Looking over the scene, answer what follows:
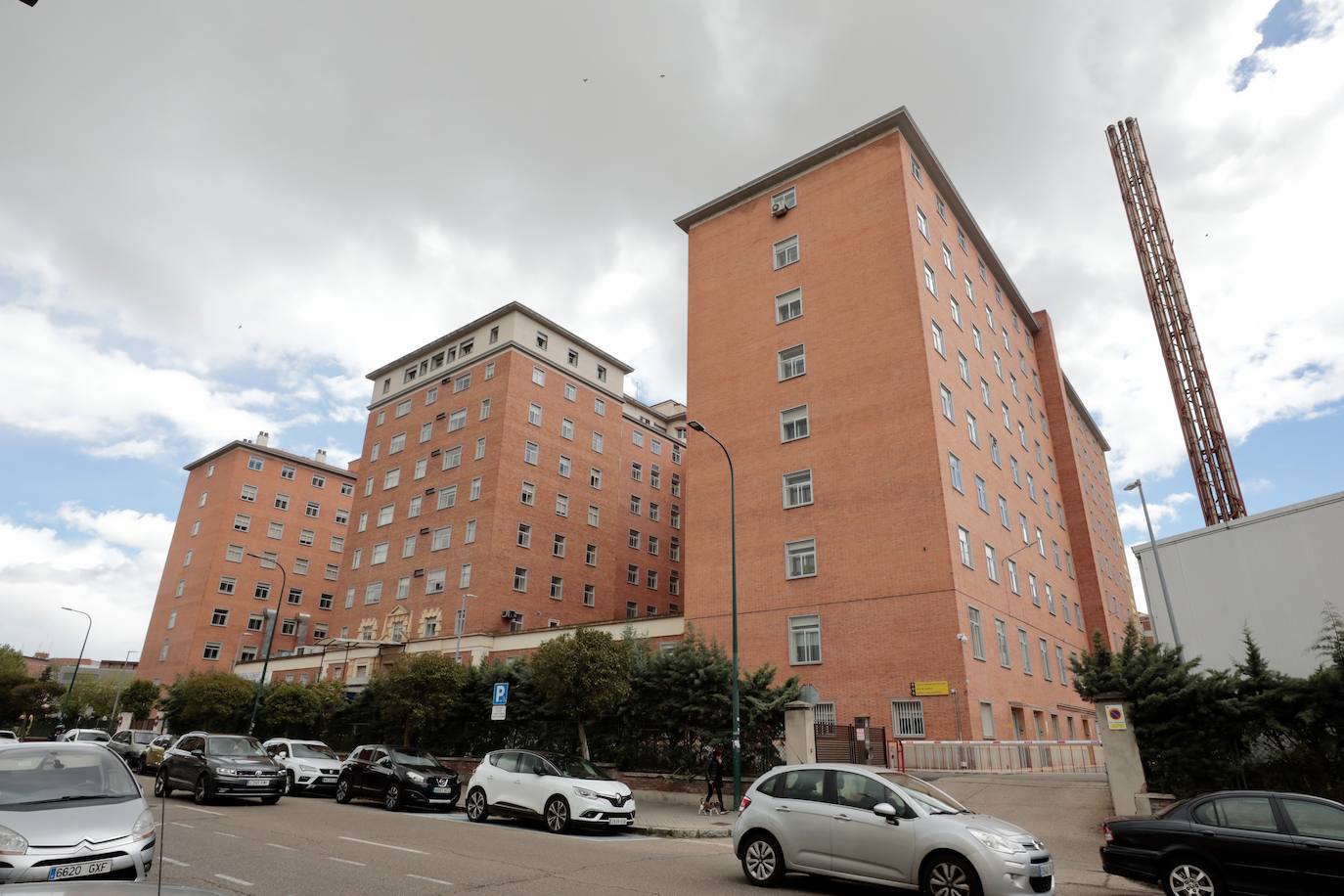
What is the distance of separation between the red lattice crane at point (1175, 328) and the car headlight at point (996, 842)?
46331 mm

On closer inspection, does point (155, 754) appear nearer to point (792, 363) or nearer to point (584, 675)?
point (584, 675)

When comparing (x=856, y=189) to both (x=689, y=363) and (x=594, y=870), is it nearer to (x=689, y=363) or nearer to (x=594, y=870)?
(x=689, y=363)

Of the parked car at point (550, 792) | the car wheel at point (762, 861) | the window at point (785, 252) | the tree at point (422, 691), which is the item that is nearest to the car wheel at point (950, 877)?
the car wheel at point (762, 861)

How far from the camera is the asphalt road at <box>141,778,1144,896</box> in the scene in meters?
9.33

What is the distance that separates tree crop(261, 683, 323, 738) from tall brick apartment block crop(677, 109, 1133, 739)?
59.3 feet

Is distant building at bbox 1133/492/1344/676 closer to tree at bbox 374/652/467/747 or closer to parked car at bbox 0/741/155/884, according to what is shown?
parked car at bbox 0/741/155/884

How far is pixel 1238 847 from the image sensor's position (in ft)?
29.8

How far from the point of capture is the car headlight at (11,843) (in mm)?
7020

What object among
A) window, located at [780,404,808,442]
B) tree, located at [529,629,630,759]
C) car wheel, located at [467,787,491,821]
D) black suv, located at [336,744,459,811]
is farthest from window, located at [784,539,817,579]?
car wheel, located at [467,787,491,821]

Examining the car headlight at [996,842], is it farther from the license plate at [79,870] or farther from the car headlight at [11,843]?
the car headlight at [11,843]

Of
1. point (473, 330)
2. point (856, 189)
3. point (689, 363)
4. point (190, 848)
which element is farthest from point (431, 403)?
point (190, 848)

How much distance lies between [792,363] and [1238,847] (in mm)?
25521

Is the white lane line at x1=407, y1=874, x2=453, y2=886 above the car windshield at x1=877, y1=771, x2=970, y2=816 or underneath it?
underneath

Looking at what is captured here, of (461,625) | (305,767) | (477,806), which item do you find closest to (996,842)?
(477,806)
